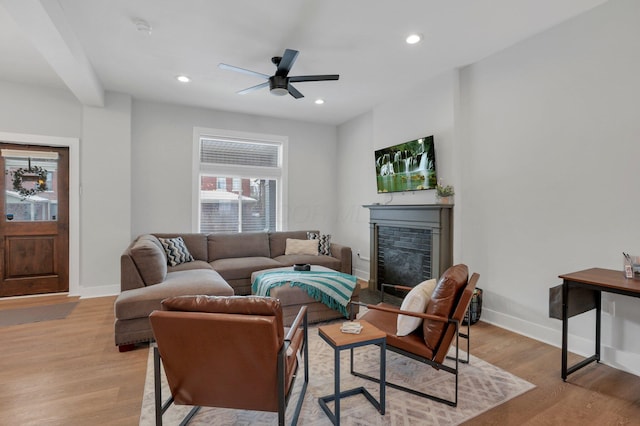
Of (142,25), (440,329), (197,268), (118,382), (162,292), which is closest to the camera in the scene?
(440,329)

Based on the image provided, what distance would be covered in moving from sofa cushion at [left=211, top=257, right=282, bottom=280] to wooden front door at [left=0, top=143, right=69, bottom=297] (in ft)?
7.42

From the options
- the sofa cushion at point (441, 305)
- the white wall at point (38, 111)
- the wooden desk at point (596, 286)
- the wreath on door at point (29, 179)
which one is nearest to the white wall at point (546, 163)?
the wooden desk at point (596, 286)

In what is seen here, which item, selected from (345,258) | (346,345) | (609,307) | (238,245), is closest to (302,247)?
(345,258)

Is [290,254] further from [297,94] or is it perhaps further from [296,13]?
[296,13]

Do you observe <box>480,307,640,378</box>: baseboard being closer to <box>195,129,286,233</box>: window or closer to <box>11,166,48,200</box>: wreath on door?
<box>195,129,286,233</box>: window

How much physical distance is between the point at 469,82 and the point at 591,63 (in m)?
1.20

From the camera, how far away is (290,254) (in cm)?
527

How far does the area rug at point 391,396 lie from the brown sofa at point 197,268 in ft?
1.40

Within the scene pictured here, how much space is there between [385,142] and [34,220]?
5276 millimetres

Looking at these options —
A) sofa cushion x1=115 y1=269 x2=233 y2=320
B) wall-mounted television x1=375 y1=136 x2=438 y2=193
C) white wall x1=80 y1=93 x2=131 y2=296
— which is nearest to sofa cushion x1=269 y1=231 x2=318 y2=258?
wall-mounted television x1=375 y1=136 x2=438 y2=193

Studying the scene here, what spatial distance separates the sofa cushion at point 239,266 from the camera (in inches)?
173

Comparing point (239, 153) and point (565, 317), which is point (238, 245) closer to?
point (239, 153)

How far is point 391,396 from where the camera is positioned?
2148mm

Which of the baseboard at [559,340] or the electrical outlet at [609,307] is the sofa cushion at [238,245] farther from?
the electrical outlet at [609,307]
